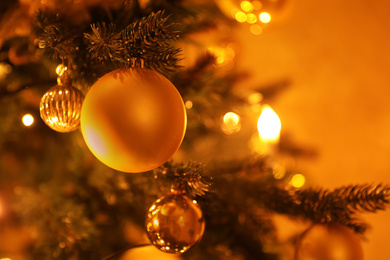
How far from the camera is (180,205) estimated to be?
0.36 m

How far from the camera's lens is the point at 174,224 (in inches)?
14.1

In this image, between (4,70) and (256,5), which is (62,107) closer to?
(4,70)

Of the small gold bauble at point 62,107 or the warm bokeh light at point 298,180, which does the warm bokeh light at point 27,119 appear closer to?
the small gold bauble at point 62,107

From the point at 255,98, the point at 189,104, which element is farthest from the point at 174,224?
the point at 255,98

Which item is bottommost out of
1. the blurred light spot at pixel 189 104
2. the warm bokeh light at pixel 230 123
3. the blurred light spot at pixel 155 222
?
the blurred light spot at pixel 155 222

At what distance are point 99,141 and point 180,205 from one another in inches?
4.5

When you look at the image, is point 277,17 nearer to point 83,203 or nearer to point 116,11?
point 116,11

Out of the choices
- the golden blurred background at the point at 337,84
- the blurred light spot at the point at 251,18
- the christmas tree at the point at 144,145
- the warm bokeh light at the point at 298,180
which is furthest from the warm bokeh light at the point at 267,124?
the golden blurred background at the point at 337,84

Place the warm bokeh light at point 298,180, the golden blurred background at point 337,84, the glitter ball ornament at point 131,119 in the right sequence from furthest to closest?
the golden blurred background at point 337,84 < the warm bokeh light at point 298,180 < the glitter ball ornament at point 131,119

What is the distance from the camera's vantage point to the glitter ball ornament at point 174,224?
14.1 inches

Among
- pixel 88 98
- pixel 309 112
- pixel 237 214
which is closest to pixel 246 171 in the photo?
pixel 237 214

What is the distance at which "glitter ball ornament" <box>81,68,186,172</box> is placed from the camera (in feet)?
0.92

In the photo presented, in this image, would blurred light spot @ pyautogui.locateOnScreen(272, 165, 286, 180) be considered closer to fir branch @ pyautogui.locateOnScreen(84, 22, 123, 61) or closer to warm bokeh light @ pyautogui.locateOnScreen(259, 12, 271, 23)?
warm bokeh light @ pyautogui.locateOnScreen(259, 12, 271, 23)

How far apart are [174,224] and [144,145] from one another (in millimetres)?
109
